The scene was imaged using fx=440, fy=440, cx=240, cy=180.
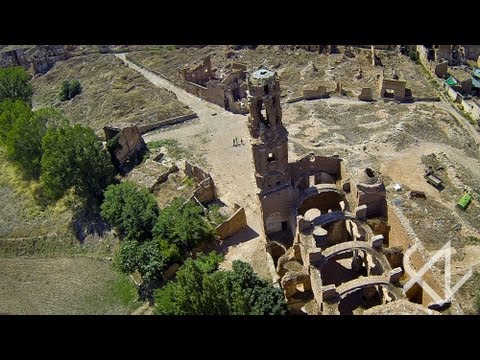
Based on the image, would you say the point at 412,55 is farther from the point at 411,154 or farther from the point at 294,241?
the point at 294,241

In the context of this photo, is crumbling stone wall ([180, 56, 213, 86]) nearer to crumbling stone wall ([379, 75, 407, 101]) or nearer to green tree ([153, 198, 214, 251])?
crumbling stone wall ([379, 75, 407, 101])

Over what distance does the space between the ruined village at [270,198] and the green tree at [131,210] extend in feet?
0.59

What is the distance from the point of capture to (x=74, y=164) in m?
52.7

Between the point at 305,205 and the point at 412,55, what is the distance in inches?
1860

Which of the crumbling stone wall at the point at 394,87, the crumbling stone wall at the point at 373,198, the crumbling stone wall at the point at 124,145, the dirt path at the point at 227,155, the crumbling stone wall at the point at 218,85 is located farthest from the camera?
the crumbling stone wall at the point at 218,85

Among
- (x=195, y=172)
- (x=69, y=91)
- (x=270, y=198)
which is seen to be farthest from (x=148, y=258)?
(x=69, y=91)

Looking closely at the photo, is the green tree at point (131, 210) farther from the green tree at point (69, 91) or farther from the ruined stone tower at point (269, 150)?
the green tree at point (69, 91)

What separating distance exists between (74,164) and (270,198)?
25.8 meters

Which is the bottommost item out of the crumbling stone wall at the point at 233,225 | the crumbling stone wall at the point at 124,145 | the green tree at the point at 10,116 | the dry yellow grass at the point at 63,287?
the dry yellow grass at the point at 63,287

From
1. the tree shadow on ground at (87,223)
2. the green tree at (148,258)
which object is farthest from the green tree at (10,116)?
the green tree at (148,258)

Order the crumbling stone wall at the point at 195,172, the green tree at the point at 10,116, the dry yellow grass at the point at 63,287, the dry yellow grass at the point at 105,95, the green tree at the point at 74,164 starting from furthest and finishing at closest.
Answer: the dry yellow grass at the point at 105,95, the green tree at the point at 10,116, the green tree at the point at 74,164, the crumbling stone wall at the point at 195,172, the dry yellow grass at the point at 63,287

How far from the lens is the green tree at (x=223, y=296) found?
32562 millimetres

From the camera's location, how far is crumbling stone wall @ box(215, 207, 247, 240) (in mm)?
45094

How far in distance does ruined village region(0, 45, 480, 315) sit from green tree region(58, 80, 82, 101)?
454cm
